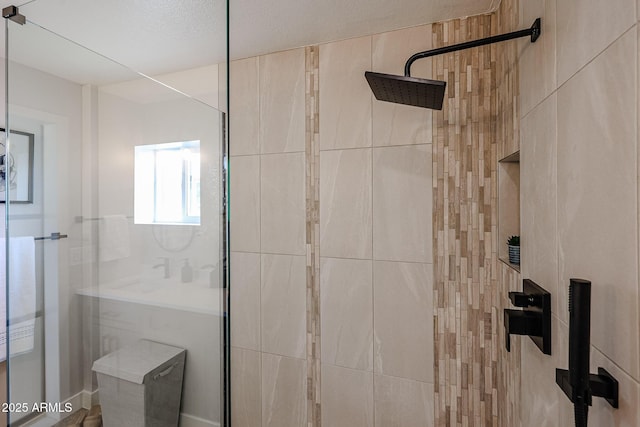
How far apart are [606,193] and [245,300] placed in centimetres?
148

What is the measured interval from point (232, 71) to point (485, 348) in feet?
5.76

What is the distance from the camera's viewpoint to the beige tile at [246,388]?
61.6 inches

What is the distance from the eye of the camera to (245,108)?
5.18 feet

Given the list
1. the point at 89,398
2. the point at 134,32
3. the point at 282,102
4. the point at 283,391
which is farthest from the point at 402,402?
the point at 134,32

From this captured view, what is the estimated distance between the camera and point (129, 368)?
0.90 m

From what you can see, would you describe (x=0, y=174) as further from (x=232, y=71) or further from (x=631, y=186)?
(x=631, y=186)

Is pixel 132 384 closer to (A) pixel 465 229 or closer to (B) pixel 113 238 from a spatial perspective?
(B) pixel 113 238

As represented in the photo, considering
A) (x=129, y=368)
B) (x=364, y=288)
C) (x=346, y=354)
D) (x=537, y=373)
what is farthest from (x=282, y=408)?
(x=537, y=373)

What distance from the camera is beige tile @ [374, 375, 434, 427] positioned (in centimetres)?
127

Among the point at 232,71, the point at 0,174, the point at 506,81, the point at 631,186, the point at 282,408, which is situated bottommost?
the point at 282,408

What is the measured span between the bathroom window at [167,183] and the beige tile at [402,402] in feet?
3.60

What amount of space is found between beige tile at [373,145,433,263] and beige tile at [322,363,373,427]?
0.57 metres

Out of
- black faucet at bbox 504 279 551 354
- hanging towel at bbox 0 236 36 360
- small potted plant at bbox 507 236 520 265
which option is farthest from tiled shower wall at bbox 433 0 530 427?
hanging towel at bbox 0 236 36 360

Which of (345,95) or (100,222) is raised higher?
(345,95)
